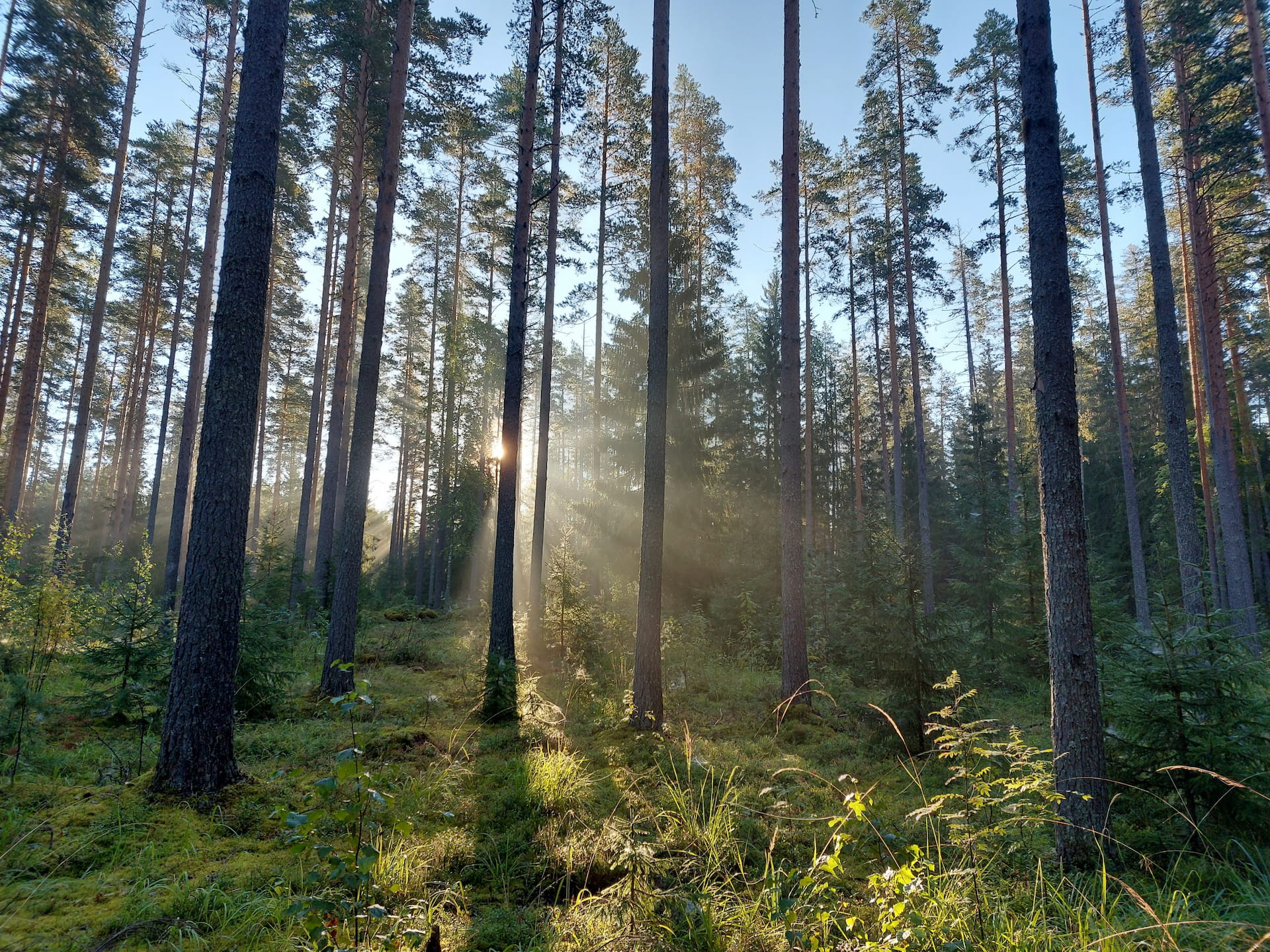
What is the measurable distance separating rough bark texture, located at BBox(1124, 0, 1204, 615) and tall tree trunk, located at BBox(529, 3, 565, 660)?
1159 cm

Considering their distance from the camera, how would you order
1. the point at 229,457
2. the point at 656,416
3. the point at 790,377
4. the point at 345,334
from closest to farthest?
1. the point at 229,457
2. the point at 656,416
3. the point at 790,377
4. the point at 345,334

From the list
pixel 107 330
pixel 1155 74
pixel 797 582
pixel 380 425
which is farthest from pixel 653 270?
pixel 107 330

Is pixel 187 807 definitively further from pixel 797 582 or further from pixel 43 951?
pixel 797 582

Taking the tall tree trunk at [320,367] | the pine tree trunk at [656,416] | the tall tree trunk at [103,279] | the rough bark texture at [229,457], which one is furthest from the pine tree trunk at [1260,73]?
the tall tree trunk at [103,279]

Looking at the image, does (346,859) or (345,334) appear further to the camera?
(345,334)

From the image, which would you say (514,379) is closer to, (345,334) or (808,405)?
(345,334)

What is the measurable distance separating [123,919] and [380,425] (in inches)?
1226

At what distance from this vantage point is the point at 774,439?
23438 mm

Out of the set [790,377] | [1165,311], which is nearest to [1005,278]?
[1165,311]

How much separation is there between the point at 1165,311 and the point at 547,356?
1287cm

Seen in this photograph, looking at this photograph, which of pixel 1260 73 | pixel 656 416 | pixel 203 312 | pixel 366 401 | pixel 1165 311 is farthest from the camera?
pixel 203 312

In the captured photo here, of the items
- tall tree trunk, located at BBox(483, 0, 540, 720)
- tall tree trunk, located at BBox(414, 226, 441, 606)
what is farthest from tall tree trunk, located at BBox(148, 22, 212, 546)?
tall tree trunk, located at BBox(483, 0, 540, 720)

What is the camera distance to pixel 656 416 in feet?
25.4

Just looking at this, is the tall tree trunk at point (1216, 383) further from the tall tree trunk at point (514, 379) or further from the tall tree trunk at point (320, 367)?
the tall tree trunk at point (320, 367)
